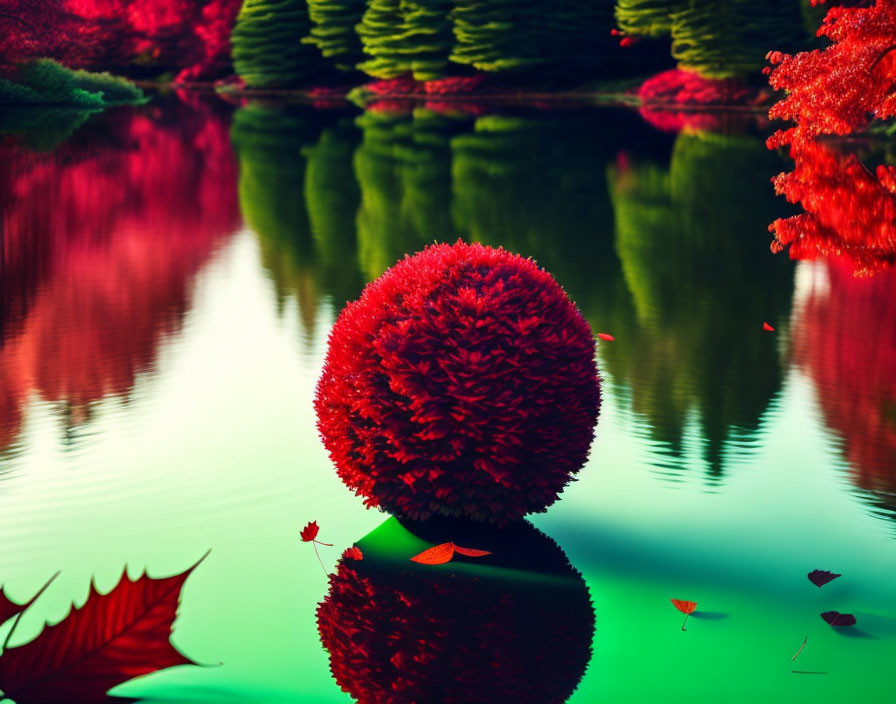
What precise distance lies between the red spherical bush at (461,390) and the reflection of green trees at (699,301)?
2078mm

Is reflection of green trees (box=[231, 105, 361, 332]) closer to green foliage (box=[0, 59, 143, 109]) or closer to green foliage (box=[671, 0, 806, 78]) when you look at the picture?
green foliage (box=[0, 59, 143, 109])

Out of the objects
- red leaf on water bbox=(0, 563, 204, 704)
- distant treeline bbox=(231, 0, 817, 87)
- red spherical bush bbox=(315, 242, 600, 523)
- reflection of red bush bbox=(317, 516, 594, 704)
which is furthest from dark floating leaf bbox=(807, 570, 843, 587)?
distant treeline bbox=(231, 0, 817, 87)

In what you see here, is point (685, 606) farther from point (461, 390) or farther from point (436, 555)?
point (461, 390)

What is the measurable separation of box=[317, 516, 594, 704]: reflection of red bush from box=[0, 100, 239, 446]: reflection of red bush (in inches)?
164

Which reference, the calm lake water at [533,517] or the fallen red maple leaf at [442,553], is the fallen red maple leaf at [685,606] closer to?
the calm lake water at [533,517]

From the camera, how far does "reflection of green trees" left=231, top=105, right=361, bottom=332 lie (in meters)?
13.7

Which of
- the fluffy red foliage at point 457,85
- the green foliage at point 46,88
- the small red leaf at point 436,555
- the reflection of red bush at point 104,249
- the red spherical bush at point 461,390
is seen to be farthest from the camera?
the fluffy red foliage at point 457,85

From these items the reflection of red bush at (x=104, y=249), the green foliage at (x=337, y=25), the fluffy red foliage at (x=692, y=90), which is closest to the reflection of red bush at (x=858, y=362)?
the reflection of red bush at (x=104, y=249)

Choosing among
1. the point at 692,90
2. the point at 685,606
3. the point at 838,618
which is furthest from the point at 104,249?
the point at 692,90

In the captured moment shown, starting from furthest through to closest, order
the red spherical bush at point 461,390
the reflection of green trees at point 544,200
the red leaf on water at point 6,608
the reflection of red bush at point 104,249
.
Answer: the reflection of green trees at point 544,200 → the reflection of red bush at point 104,249 → the red spherical bush at point 461,390 → the red leaf on water at point 6,608

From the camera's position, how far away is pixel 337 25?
57.8m

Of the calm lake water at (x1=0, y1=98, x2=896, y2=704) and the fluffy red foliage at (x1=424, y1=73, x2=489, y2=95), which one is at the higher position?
the fluffy red foliage at (x1=424, y1=73, x2=489, y2=95)

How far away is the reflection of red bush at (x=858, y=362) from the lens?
25.2 ft

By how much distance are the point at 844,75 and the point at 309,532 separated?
13721mm
